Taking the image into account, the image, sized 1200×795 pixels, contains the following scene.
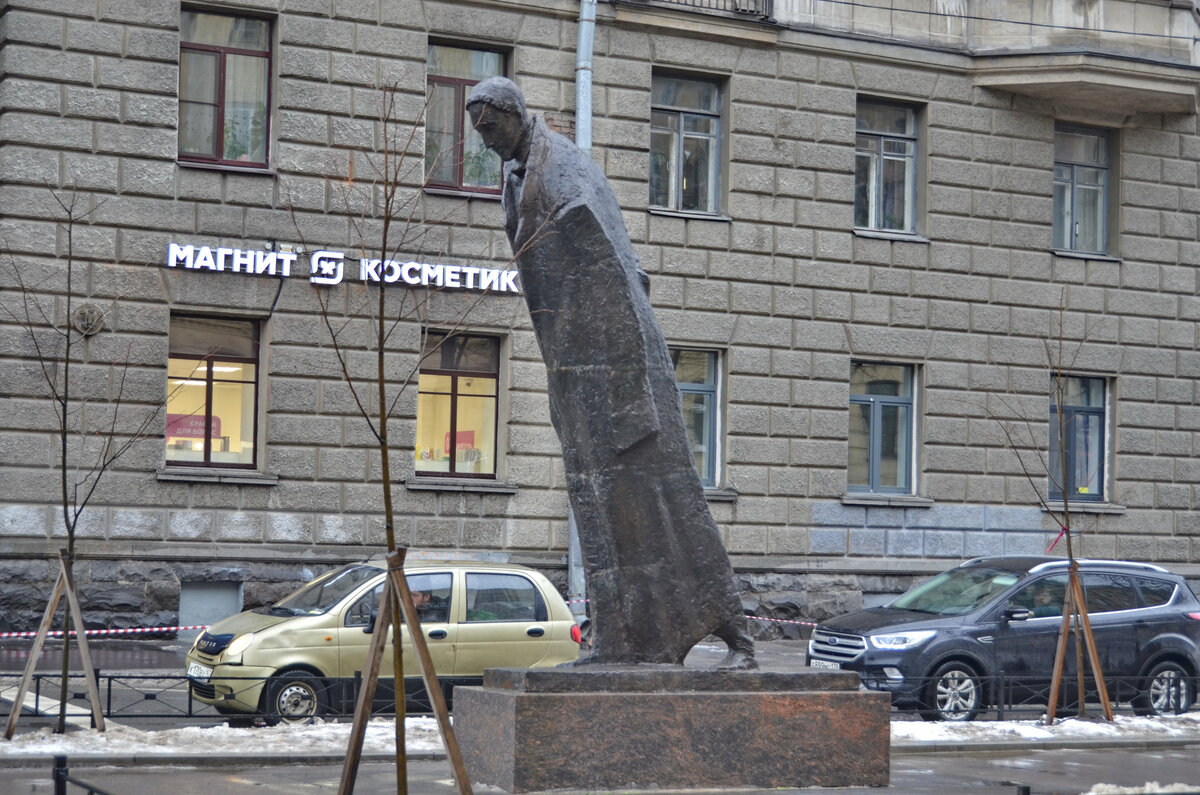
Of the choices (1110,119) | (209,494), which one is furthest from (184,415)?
(1110,119)

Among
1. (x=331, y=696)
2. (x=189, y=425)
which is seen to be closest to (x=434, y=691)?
(x=331, y=696)

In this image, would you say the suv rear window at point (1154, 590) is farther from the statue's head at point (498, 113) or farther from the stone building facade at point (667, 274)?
the statue's head at point (498, 113)

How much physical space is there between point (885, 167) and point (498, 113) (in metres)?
16.2

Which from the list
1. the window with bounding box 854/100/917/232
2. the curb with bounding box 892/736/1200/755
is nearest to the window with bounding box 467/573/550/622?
the curb with bounding box 892/736/1200/755

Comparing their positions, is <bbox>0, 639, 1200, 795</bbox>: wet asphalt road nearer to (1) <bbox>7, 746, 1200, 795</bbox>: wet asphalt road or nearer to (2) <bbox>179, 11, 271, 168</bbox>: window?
(1) <bbox>7, 746, 1200, 795</bbox>: wet asphalt road

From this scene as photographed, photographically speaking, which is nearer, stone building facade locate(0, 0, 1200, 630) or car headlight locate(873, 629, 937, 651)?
car headlight locate(873, 629, 937, 651)

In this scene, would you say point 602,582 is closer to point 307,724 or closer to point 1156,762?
point 307,724

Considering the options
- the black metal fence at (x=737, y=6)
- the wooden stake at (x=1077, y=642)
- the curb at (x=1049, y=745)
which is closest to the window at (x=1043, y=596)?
the wooden stake at (x=1077, y=642)

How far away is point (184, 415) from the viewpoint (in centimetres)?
2036

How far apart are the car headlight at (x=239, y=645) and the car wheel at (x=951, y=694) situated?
19.6 feet

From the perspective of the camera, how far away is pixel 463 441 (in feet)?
71.7

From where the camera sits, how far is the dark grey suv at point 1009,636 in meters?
15.1

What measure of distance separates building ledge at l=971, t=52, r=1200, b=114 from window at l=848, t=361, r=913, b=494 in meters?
4.61

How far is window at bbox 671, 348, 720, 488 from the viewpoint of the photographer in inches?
904
